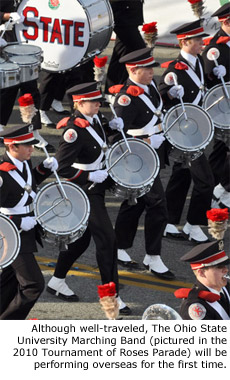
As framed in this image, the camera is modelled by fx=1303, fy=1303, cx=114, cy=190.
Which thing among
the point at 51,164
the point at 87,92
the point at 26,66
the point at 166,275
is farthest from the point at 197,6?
the point at 51,164

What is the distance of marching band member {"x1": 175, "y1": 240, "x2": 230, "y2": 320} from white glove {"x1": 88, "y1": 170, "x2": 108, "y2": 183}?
1.50 metres

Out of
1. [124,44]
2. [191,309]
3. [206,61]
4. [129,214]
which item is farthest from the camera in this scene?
[124,44]

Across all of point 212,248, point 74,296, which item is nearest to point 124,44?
point 74,296

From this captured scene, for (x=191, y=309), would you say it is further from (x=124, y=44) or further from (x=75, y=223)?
(x=124, y=44)

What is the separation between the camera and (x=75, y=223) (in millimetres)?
9992

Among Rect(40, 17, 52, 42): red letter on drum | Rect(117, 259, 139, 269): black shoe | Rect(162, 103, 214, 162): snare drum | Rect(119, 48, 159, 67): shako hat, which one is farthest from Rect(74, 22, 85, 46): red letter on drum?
Rect(117, 259, 139, 269): black shoe

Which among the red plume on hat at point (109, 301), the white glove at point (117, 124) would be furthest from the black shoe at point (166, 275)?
the red plume on hat at point (109, 301)

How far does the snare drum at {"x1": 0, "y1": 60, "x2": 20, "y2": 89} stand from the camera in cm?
1223

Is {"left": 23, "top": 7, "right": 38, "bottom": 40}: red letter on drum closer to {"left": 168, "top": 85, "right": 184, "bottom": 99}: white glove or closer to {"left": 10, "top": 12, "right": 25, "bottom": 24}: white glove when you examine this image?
{"left": 10, "top": 12, "right": 25, "bottom": 24}: white glove

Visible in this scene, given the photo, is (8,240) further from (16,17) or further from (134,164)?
(16,17)

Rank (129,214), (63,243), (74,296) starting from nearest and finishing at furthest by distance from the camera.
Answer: (63,243) → (74,296) → (129,214)

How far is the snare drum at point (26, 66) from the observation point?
12.4 metres

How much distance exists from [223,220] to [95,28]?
12.4 feet

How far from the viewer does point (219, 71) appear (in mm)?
12258
